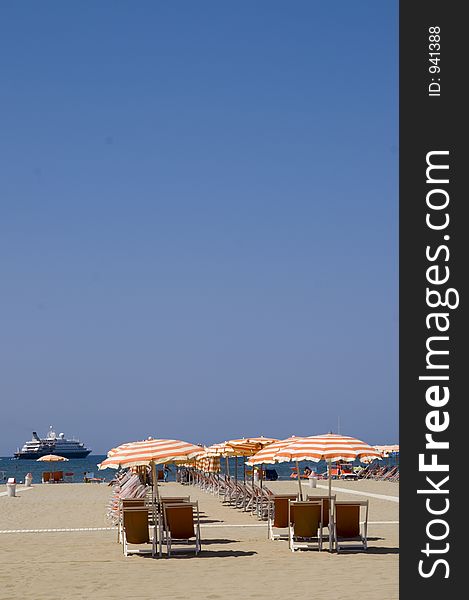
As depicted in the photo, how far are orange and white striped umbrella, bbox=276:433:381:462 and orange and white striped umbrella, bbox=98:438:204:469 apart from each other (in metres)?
1.29

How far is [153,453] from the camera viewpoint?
13.3 m

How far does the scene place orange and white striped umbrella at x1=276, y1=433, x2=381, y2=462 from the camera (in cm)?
1322

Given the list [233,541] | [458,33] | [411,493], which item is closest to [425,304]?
[411,493]

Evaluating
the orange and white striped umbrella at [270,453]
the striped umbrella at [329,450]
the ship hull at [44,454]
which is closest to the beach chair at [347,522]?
the striped umbrella at [329,450]

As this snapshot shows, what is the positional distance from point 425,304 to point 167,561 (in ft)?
23.6

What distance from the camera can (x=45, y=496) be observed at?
32.1 m

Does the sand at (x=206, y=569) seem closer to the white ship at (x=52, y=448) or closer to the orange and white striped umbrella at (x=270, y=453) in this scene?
the orange and white striped umbrella at (x=270, y=453)

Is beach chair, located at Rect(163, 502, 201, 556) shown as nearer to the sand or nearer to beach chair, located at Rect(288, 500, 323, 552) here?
the sand


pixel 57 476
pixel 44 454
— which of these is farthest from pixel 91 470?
pixel 57 476

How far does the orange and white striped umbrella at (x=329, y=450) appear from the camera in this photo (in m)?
13.2

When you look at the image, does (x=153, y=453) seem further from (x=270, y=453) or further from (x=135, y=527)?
(x=270, y=453)

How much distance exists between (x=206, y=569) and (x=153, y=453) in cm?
202

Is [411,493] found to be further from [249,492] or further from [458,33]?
[249,492]

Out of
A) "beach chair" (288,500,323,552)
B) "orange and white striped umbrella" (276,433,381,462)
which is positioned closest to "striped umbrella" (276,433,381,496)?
"orange and white striped umbrella" (276,433,381,462)
